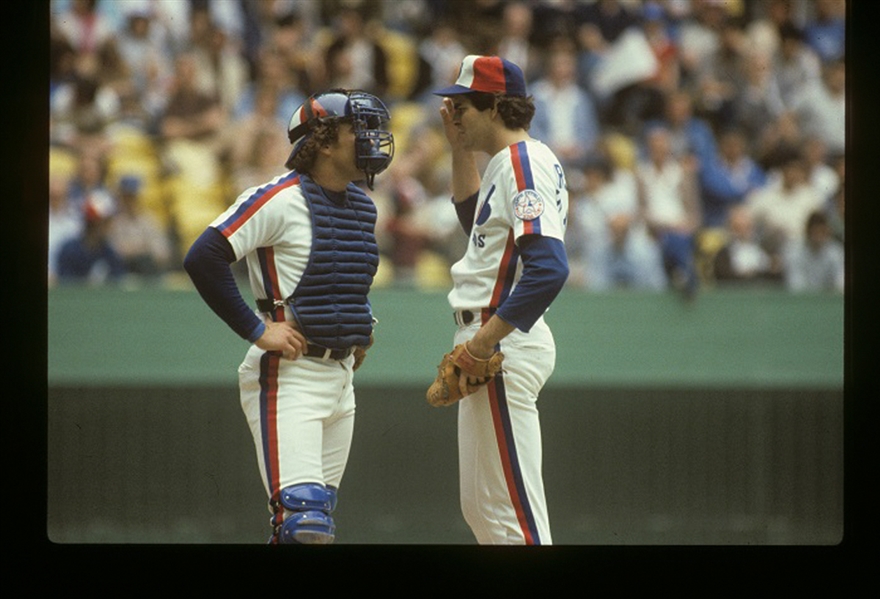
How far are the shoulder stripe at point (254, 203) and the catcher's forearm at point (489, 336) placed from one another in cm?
73

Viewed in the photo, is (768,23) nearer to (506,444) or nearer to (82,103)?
(506,444)

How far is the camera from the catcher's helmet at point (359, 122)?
4973 millimetres

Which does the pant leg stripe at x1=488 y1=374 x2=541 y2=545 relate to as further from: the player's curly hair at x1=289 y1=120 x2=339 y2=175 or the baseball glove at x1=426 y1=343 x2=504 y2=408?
the player's curly hair at x1=289 y1=120 x2=339 y2=175

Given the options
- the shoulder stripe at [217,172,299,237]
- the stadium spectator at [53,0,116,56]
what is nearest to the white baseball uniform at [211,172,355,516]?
the shoulder stripe at [217,172,299,237]

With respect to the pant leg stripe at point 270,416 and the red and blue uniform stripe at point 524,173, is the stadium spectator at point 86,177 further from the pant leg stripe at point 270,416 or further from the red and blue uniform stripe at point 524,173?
the red and blue uniform stripe at point 524,173

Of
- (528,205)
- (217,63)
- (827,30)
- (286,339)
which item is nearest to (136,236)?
(217,63)

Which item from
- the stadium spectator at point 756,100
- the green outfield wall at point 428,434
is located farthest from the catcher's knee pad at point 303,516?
the stadium spectator at point 756,100

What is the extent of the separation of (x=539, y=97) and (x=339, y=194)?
0.90 metres

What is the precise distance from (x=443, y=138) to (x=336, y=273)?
0.91 metres

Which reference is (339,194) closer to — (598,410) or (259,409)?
(259,409)

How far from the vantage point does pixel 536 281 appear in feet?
15.6

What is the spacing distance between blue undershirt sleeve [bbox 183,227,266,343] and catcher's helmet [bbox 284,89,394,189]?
0.38 m

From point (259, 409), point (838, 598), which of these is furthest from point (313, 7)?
point (838, 598)

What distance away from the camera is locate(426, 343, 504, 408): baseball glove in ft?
15.9
